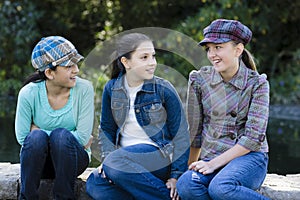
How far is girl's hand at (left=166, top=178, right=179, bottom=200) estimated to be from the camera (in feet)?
8.73

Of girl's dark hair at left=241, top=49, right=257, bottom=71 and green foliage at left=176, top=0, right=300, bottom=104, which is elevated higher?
girl's dark hair at left=241, top=49, right=257, bottom=71

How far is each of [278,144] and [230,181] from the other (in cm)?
305

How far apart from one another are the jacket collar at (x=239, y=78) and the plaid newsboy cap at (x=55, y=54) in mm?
703

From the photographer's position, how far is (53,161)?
9.07ft

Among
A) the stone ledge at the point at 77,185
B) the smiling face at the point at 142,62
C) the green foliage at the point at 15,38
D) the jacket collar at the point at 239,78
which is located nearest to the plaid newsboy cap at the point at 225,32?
the jacket collar at the point at 239,78

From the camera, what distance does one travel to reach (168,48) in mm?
8375

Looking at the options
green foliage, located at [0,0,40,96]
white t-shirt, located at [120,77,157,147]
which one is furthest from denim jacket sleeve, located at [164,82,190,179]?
green foliage, located at [0,0,40,96]

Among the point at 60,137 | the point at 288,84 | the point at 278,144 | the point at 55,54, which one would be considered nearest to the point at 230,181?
the point at 60,137

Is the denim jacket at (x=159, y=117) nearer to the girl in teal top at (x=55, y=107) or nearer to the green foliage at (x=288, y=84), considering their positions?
the girl in teal top at (x=55, y=107)

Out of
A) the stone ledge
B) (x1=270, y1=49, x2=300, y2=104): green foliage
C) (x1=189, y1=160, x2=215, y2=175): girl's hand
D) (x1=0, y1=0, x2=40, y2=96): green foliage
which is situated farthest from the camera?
(x1=0, y1=0, x2=40, y2=96): green foliage

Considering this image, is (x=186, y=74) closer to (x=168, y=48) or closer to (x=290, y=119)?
(x=168, y=48)

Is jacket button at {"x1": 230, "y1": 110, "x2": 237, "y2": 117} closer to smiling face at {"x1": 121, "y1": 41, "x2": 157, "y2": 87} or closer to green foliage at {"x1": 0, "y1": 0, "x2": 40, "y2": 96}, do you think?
smiling face at {"x1": 121, "y1": 41, "x2": 157, "y2": 87}

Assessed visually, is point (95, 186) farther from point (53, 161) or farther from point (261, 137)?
point (261, 137)

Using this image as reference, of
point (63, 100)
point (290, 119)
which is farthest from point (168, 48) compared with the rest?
point (63, 100)
